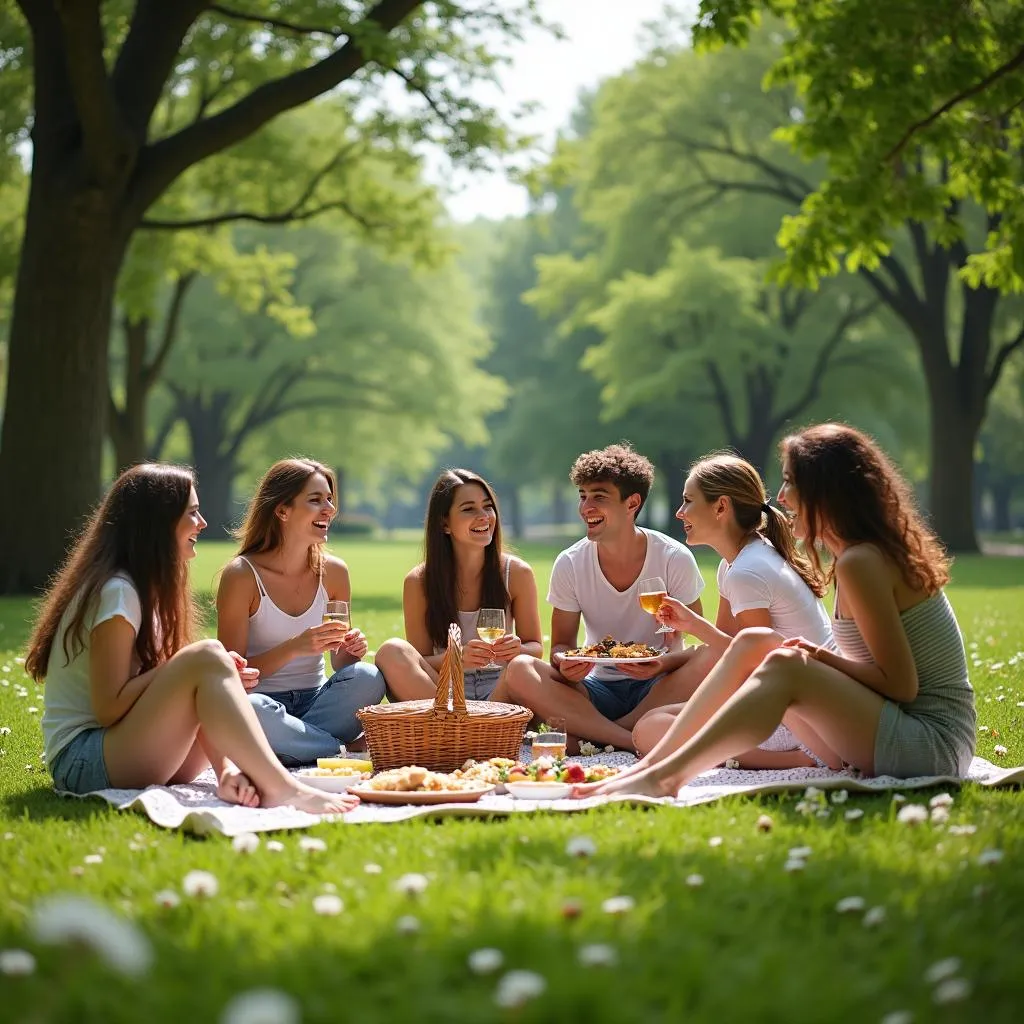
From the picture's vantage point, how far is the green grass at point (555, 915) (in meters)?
2.94

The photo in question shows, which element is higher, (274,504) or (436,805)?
(274,504)

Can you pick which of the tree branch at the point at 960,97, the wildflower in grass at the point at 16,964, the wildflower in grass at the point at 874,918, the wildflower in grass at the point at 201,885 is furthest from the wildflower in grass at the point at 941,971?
the tree branch at the point at 960,97

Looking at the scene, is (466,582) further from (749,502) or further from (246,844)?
(246,844)

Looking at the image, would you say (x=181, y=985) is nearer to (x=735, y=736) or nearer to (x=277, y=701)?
(x=735, y=736)

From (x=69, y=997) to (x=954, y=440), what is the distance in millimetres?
29948

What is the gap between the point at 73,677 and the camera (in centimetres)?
577

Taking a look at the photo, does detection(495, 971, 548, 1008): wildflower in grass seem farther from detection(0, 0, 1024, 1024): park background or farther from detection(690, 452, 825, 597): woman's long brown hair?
detection(690, 452, 825, 597): woman's long brown hair

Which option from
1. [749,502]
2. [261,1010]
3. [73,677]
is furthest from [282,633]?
[261,1010]

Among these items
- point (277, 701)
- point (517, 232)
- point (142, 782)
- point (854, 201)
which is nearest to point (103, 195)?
point (854, 201)

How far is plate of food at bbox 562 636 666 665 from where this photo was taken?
23.1ft

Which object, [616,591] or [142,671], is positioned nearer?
[142,671]

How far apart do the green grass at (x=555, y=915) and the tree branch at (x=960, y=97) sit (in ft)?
26.5

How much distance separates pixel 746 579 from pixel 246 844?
10.4 feet

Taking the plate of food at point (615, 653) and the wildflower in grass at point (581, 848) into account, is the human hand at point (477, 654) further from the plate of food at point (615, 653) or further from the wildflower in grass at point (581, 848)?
the wildflower in grass at point (581, 848)
